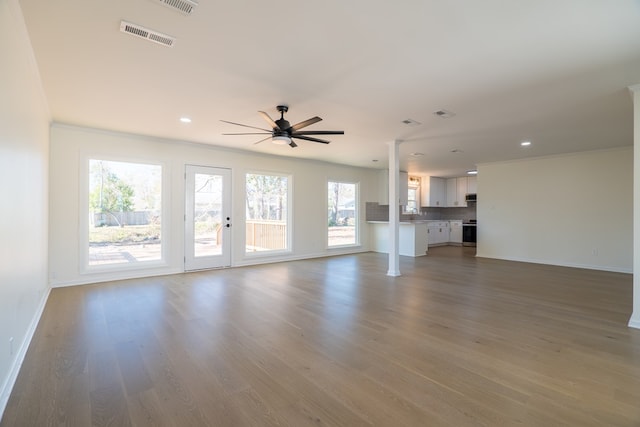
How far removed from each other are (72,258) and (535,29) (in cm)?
639

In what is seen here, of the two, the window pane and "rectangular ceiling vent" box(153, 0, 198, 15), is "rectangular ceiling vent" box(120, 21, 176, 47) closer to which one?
"rectangular ceiling vent" box(153, 0, 198, 15)

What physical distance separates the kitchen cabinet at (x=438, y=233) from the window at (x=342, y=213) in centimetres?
307

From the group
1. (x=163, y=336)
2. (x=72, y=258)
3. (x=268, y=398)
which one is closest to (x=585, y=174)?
(x=268, y=398)

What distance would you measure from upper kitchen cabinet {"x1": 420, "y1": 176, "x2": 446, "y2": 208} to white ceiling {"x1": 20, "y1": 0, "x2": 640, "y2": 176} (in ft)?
19.9

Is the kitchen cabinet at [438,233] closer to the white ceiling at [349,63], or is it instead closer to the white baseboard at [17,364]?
the white ceiling at [349,63]

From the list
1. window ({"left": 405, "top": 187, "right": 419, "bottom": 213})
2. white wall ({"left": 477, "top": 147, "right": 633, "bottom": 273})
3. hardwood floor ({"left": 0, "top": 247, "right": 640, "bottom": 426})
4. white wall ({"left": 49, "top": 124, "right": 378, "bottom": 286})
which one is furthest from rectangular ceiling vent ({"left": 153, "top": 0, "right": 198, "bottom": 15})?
window ({"left": 405, "top": 187, "right": 419, "bottom": 213})

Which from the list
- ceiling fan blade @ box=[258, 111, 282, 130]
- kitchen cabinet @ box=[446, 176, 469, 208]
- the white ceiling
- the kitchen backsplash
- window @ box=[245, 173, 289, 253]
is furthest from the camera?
kitchen cabinet @ box=[446, 176, 469, 208]

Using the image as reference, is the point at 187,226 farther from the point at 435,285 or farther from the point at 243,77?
the point at 435,285

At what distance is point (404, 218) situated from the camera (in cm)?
1090

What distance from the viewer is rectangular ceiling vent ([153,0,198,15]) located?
1.95 m

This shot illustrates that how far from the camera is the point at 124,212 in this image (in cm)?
524

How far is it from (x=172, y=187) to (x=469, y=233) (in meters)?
9.54

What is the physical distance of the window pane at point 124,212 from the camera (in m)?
5.02

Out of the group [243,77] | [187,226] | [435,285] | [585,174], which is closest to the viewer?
[243,77]
